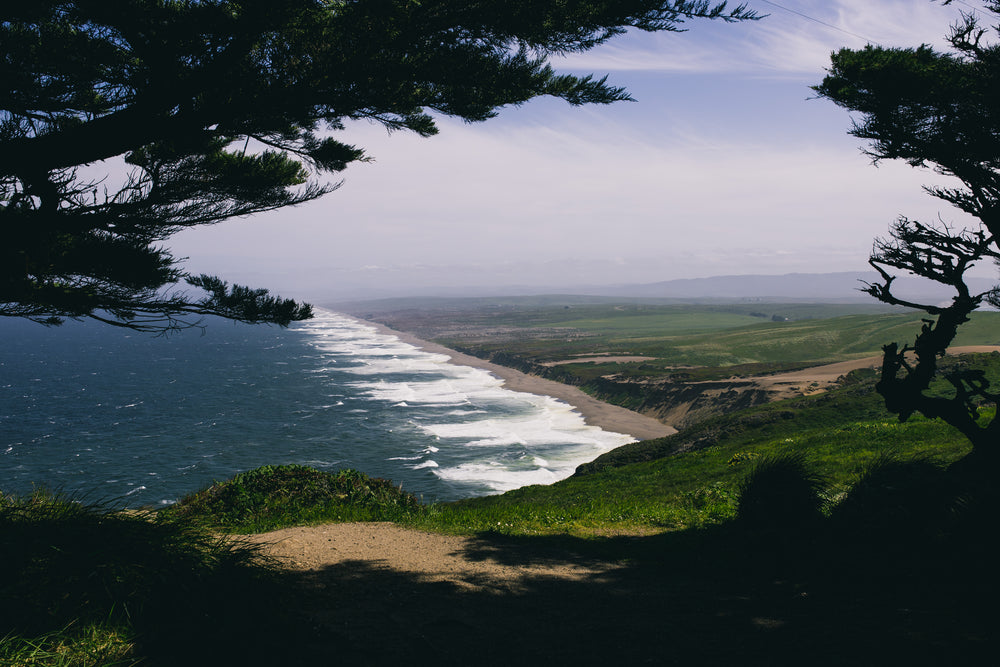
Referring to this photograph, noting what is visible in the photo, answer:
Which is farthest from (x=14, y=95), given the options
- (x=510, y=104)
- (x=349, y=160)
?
(x=510, y=104)

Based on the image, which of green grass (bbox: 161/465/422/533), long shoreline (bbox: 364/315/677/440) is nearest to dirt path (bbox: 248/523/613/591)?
green grass (bbox: 161/465/422/533)

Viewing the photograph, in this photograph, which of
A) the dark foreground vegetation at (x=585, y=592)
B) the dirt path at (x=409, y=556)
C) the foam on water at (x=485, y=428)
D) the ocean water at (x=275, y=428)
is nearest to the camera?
the dark foreground vegetation at (x=585, y=592)

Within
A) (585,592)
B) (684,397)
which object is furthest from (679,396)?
(585,592)

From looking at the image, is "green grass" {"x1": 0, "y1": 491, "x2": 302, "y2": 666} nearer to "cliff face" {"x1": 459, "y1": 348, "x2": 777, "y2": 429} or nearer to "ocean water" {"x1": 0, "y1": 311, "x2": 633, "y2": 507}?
"ocean water" {"x1": 0, "y1": 311, "x2": 633, "y2": 507}

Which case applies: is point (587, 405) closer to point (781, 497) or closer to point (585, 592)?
point (781, 497)

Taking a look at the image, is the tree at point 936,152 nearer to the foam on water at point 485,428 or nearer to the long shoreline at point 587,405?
the foam on water at point 485,428

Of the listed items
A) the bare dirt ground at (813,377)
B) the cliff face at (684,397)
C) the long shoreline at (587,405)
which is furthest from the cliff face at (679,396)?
the long shoreline at (587,405)

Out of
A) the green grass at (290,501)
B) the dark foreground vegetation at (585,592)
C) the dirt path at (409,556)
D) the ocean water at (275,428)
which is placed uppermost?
the dark foreground vegetation at (585,592)
